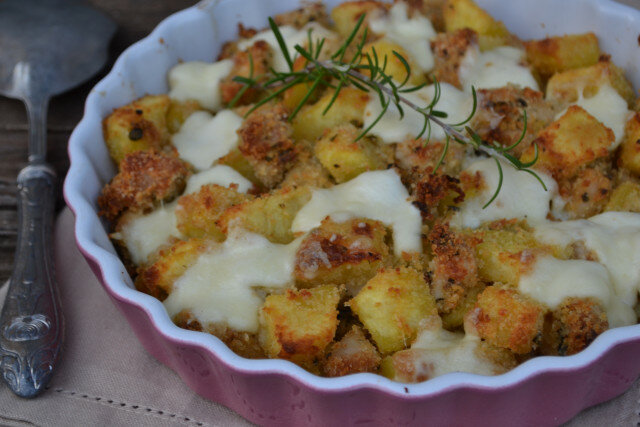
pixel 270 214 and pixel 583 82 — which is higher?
pixel 583 82

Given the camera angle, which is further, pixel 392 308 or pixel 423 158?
pixel 423 158

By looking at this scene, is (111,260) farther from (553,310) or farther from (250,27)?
(250,27)

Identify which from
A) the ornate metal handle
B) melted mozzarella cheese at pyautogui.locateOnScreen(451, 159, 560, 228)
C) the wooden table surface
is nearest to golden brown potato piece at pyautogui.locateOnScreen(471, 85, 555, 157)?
melted mozzarella cheese at pyautogui.locateOnScreen(451, 159, 560, 228)

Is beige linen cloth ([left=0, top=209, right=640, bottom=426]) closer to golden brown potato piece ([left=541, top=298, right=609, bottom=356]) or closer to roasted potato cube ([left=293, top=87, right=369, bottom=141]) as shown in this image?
golden brown potato piece ([left=541, top=298, right=609, bottom=356])

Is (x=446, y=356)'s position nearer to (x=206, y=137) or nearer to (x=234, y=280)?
(x=234, y=280)

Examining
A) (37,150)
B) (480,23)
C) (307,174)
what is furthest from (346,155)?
(37,150)

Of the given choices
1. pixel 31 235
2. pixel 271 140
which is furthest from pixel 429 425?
pixel 31 235
